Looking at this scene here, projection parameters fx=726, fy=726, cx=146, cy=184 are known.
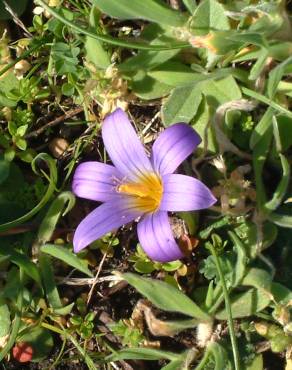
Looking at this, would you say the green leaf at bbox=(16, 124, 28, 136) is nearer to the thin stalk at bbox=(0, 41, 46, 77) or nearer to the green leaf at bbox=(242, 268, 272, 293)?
the thin stalk at bbox=(0, 41, 46, 77)

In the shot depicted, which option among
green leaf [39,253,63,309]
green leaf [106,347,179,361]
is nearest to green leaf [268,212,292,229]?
green leaf [106,347,179,361]

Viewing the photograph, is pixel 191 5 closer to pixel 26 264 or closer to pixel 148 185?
pixel 148 185

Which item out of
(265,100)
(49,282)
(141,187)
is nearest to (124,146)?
(141,187)

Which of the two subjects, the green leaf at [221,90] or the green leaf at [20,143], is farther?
the green leaf at [20,143]

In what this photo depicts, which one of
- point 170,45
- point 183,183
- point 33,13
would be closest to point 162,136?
point 183,183

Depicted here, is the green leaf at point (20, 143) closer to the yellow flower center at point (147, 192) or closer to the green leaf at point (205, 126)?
the yellow flower center at point (147, 192)

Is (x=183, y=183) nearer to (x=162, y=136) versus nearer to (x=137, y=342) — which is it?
(x=162, y=136)

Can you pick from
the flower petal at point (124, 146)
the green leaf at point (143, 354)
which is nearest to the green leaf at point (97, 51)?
the flower petal at point (124, 146)
